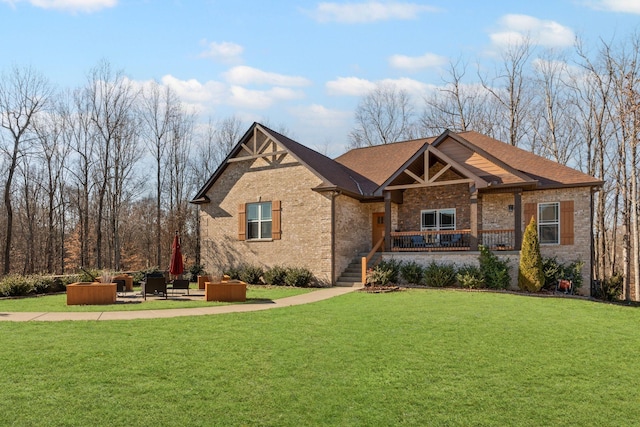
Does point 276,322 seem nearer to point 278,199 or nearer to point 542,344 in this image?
point 542,344

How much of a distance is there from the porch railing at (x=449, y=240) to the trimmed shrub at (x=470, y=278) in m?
1.73

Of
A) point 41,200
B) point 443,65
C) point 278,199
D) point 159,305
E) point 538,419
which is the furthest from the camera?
point 41,200

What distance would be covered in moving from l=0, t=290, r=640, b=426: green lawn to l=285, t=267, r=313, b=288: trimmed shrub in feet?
29.0

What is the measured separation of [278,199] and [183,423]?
16.5m

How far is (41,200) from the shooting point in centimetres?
3594

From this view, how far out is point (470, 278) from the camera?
15.9m

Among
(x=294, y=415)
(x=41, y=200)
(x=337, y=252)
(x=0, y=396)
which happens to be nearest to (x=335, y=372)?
(x=294, y=415)

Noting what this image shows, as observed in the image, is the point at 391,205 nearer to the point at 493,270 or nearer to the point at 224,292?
the point at 493,270

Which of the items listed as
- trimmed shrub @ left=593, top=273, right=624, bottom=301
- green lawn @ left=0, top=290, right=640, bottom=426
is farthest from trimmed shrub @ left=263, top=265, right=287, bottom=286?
trimmed shrub @ left=593, top=273, right=624, bottom=301

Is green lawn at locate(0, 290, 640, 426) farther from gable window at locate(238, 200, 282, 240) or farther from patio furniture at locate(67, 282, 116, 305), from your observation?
gable window at locate(238, 200, 282, 240)

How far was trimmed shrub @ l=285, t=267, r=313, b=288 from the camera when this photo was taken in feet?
61.5

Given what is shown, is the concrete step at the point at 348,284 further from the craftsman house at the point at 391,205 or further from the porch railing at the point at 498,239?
the porch railing at the point at 498,239

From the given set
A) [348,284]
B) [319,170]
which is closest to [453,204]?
[348,284]

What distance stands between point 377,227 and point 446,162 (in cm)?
546
